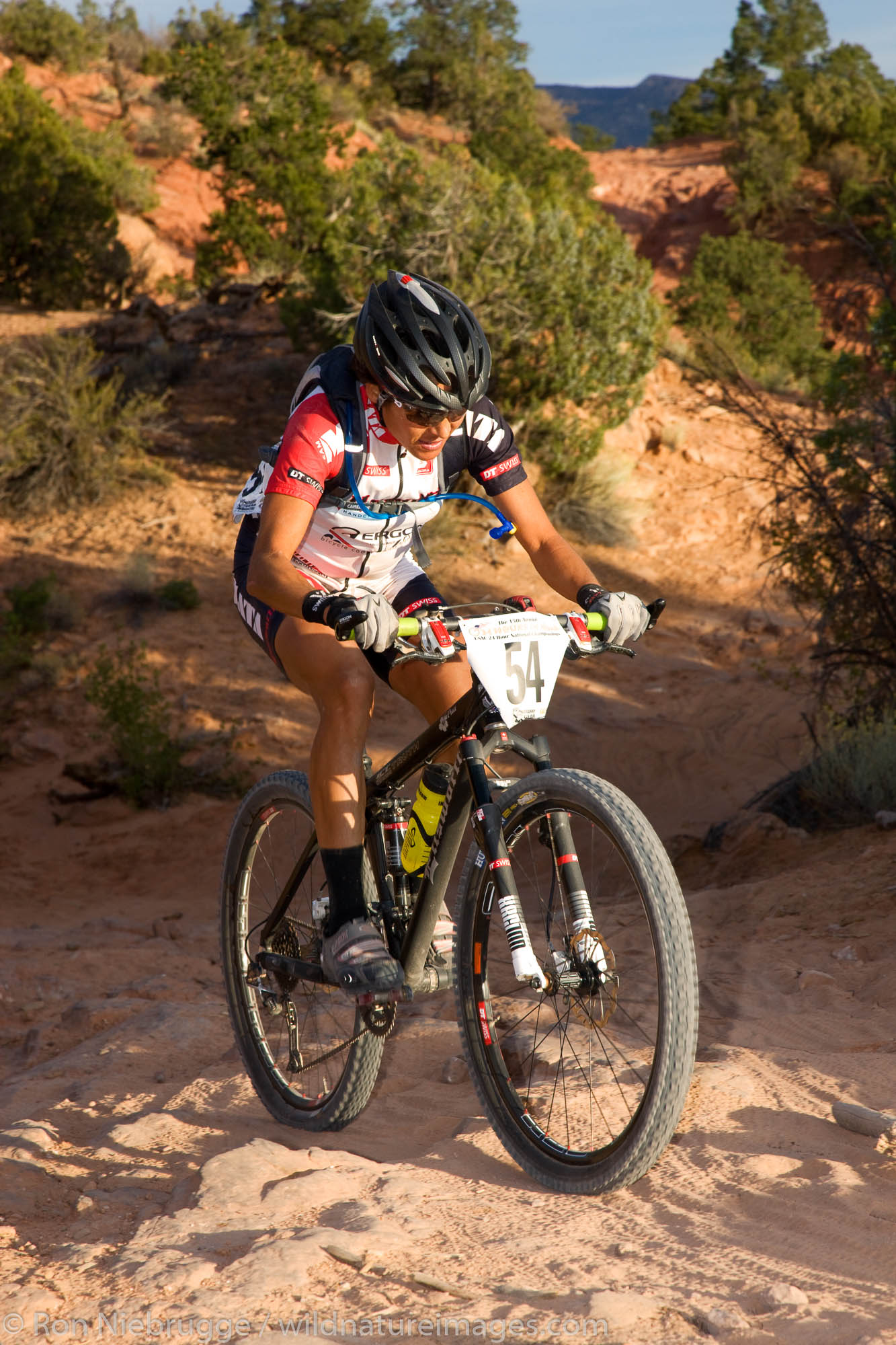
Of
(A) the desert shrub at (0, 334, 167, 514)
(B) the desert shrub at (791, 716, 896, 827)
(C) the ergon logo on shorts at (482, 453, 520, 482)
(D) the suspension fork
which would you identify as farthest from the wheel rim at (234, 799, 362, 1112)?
(A) the desert shrub at (0, 334, 167, 514)

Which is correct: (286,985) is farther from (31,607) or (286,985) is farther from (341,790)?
(31,607)

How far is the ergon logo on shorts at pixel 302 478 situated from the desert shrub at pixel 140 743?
5457 mm

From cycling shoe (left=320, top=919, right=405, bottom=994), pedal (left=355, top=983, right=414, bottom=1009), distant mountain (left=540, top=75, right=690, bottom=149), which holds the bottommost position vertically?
pedal (left=355, top=983, right=414, bottom=1009)

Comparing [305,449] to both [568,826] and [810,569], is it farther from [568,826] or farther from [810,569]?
[810,569]

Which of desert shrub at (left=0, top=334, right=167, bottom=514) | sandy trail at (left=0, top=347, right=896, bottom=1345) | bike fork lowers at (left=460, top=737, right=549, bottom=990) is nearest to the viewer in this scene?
sandy trail at (left=0, top=347, right=896, bottom=1345)

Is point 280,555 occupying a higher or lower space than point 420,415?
lower

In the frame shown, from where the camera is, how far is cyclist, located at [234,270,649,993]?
2.81 m

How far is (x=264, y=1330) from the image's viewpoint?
6.40 ft

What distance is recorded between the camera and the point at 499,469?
3.24m

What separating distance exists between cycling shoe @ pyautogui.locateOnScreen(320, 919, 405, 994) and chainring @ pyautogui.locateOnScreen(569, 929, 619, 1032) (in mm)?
501

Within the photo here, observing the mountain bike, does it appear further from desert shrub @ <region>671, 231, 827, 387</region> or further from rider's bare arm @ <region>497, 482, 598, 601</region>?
desert shrub @ <region>671, 231, 827, 387</region>

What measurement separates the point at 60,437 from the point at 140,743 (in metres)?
5.27

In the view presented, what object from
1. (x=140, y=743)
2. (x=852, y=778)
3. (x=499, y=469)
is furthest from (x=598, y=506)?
(x=499, y=469)

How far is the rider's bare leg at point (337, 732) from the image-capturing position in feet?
9.23
